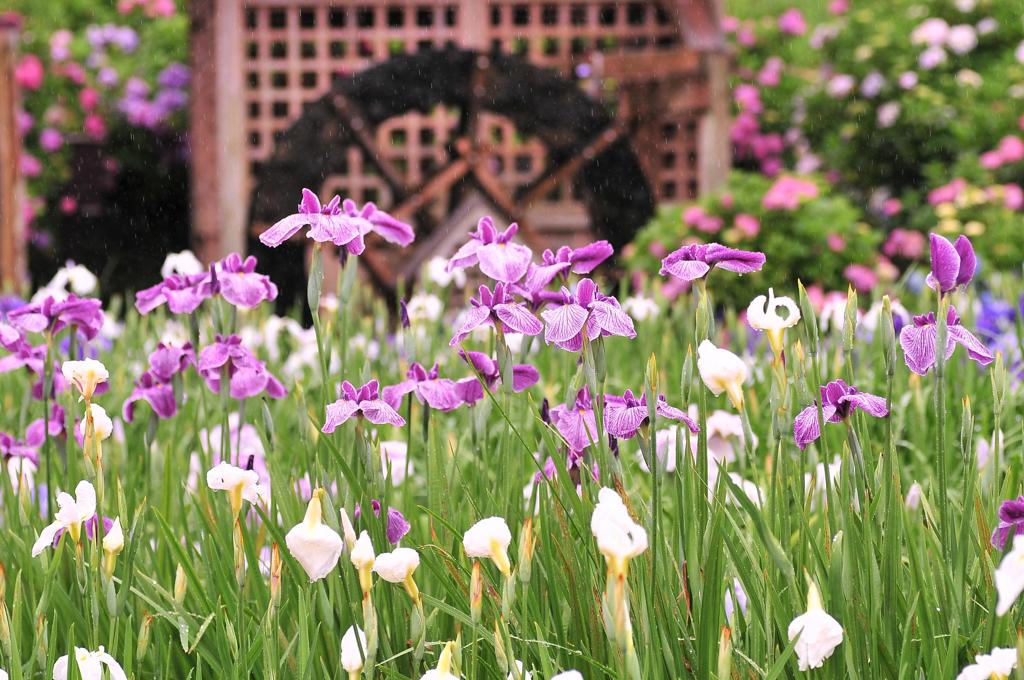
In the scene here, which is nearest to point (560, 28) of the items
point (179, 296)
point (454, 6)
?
point (454, 6)

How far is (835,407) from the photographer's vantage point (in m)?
1.19

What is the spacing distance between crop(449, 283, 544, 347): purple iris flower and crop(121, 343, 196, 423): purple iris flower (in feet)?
1.79

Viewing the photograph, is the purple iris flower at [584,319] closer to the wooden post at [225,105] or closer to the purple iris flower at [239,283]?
the purple iris flower at [239,283]

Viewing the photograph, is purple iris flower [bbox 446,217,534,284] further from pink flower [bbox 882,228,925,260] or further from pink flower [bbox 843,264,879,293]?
pink flower [bbox 882,228,925,260]

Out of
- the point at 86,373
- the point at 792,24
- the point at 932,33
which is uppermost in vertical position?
the point at 792,24

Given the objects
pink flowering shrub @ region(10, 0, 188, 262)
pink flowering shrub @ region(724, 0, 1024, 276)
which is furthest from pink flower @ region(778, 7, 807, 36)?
pink flowering shrub @ region(10, 0, 188, 262)

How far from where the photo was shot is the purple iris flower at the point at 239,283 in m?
1.53

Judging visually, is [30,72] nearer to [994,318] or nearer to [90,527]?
[994,318]

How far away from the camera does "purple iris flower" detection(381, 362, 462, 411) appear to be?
134cm

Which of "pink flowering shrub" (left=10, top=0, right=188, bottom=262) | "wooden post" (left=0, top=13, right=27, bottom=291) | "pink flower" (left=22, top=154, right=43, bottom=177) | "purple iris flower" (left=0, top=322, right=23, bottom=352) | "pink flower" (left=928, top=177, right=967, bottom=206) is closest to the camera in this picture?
"purple iris flower" (left=0, top=322, right=23, bottom=352)

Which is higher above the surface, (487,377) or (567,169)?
(567,169)

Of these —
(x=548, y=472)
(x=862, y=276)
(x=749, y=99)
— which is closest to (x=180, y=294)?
(x=548, y=472)

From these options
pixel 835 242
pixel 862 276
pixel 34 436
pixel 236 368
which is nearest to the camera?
pixel 236 368

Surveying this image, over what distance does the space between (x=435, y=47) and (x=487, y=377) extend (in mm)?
6136
